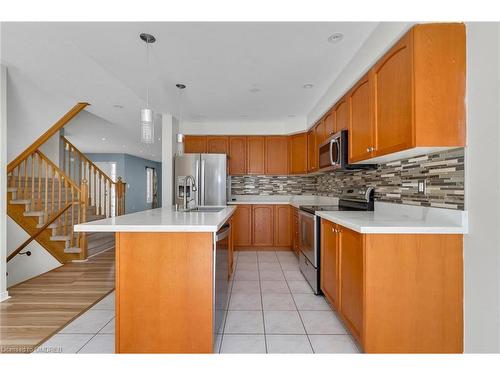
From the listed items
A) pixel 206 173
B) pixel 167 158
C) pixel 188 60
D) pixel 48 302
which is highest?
pixel 188 60

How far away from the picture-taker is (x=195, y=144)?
15.7 ft

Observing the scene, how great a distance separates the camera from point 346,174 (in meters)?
3.43

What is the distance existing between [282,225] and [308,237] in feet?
5.73

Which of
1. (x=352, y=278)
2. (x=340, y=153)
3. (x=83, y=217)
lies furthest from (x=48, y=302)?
(x=340, y=153)

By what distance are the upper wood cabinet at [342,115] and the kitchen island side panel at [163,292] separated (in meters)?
1.91

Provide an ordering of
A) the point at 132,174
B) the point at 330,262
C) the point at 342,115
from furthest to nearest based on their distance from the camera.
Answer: the point at 132,174
the point at 342,115
the point at 330,262

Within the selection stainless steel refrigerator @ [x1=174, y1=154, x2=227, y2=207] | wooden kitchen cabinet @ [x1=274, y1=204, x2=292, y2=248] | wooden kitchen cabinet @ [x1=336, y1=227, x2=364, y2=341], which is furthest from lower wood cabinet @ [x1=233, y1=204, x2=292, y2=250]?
wooden kitchen cabinet @ [x1=336, y1=227, x2=364, y2=341]

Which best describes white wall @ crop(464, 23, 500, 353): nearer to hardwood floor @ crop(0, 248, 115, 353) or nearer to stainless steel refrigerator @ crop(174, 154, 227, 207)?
hardwood floor @ crop(0, 248, 115, 353)

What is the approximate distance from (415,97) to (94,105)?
13.4 ft

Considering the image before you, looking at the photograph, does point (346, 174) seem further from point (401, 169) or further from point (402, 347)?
point (402, 347)

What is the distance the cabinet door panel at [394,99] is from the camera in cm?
160

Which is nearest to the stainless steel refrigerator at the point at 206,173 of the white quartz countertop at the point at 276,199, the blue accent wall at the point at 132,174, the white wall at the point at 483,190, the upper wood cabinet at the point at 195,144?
the white quartz countertop at the point at 276,199

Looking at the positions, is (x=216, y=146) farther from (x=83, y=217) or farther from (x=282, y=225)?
(x=83, y=217)

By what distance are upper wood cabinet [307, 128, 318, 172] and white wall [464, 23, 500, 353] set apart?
8.13 feet
